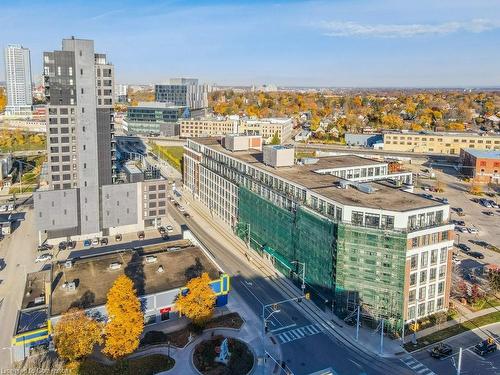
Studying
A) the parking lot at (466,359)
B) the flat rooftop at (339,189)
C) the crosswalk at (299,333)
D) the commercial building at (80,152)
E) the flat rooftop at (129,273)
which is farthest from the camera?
the commercial building at (80,152)

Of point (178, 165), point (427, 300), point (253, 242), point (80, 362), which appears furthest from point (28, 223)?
point (427, 300)

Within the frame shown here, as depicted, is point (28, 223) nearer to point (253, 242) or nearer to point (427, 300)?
point (253, 242)

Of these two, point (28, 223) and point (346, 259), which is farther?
point (28, 223)

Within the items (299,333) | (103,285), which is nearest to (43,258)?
(103,285)

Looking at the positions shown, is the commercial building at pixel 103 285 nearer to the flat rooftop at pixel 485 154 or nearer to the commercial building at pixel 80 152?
the commercial building at pixel 80 152

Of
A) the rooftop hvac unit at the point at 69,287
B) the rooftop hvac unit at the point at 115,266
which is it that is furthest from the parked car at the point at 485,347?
the rooftop hvac unit at the point at 69,287

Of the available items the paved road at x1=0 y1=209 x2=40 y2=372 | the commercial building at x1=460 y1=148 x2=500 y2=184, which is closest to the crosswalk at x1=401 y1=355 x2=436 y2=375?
the paved road at x1=0 y1=209 x2=40 y2=372
